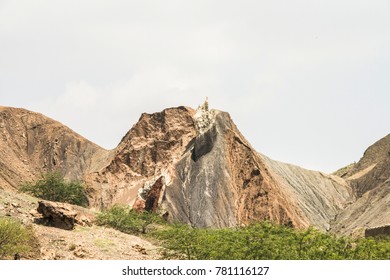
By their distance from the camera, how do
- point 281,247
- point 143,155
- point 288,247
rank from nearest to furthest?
point 288,247, point 281,247, point 143,155

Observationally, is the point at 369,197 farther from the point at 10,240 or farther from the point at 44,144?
the point at 44,144

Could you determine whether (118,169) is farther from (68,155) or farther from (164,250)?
(164,250)

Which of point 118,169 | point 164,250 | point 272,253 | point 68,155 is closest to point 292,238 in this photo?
point 272,253

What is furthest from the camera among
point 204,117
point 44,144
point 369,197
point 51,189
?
point 44,144

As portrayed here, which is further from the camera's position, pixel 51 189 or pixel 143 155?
pixel 143 155

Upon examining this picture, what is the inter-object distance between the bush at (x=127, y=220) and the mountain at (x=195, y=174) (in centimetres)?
1030

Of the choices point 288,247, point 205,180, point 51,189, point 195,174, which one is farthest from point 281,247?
point 195,174

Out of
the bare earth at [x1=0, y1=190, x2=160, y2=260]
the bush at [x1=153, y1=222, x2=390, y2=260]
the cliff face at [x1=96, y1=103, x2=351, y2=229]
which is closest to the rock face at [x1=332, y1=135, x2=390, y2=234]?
the cliff face at [x1=96, y1=103, x2=351, y2=229]

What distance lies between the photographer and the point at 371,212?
70.2 m

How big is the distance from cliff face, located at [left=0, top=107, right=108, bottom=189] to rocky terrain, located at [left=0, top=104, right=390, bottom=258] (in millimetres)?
200

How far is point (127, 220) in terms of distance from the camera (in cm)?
4575

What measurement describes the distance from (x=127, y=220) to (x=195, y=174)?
2468cm

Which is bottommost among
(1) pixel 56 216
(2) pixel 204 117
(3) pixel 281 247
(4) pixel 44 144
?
(3) pixel 281 247

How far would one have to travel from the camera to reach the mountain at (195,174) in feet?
219
